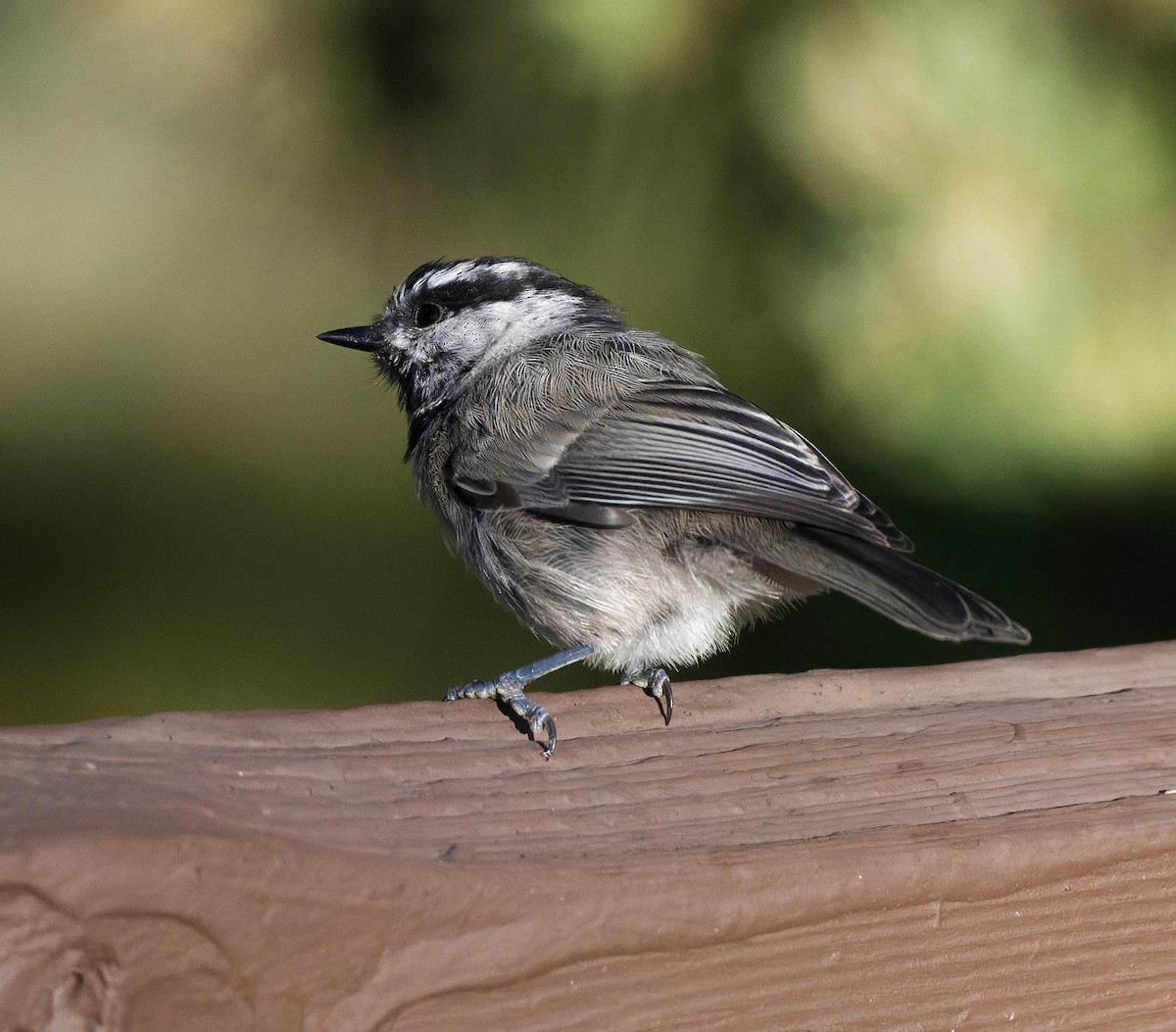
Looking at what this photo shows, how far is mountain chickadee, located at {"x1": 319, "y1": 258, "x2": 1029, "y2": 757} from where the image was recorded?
1967mm

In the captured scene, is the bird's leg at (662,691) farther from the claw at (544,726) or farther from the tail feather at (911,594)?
the tail feather at (911,594)

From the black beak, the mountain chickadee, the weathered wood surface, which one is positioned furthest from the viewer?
the black beak

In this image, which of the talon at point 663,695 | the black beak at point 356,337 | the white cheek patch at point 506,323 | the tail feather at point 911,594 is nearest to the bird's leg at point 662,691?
the talon at point 663,695

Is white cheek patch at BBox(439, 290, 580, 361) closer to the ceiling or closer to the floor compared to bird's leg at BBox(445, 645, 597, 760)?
closer to the ceiling

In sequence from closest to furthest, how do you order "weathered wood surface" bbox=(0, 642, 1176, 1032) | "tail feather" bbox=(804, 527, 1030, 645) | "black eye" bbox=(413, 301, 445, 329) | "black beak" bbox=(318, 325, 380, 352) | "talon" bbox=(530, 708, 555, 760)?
"weathered wood surface" bbox=(0, 642, 1176, 1032), "talon" bbox=(530, 708, 555, 760), "tail feather" bbox=(804, 527, 1030, 645), "black beak" bbox=(318, 325, 380, 352), "black eye" bbox=(413, 301, 445, 329)

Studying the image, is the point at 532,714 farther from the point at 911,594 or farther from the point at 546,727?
the point at 911,594

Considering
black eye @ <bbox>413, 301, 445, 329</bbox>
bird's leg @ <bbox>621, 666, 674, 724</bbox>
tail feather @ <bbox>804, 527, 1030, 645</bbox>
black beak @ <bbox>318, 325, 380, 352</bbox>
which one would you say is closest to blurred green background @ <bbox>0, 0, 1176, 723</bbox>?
black beak @ <bbox>318, 325, 380, 352</bbox>

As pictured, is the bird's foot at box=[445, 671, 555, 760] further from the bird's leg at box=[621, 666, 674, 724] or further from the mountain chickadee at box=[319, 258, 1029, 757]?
the mountain chickadee at box=[319, 258, 1029, 757]

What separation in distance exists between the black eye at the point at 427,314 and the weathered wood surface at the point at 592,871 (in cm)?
155

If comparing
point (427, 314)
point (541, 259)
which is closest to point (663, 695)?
point (541, 259)

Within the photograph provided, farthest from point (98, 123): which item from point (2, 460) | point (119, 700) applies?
point (119, 700)

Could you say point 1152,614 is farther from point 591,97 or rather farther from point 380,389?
point 380,389

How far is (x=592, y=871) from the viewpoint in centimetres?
85

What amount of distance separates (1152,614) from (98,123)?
6.17 ft
